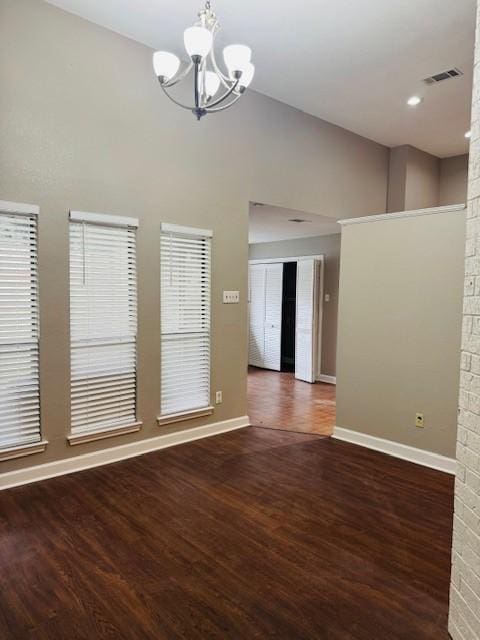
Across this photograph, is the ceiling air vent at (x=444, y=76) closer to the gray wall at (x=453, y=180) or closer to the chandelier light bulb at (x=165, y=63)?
the gray wall at (x=453, y=180)

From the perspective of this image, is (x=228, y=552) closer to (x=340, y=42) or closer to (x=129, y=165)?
(x=129, y=165)

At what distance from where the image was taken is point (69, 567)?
7.46ft

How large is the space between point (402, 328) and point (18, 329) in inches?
127

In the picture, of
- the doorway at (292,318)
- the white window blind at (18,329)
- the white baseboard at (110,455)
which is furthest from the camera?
the doorway at (292,318)

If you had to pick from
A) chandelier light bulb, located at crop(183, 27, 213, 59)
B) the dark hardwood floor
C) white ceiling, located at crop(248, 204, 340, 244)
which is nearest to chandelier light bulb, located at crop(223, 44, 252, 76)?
chandelier light bulb, located at crop(183, 27, 213, 59)

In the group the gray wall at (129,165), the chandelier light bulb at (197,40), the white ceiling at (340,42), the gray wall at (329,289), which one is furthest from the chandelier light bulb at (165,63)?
the gray wall at (329,289)

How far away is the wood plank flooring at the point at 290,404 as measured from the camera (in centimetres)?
491

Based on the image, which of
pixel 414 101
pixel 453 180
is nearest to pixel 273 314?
pixel 453 180

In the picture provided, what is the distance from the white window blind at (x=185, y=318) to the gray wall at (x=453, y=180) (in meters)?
4.43

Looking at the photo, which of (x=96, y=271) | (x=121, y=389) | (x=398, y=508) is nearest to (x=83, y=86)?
(x=96, y=271)

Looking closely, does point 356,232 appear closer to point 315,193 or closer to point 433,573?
point 315,193

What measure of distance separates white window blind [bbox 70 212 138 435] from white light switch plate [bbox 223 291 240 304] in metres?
1.04

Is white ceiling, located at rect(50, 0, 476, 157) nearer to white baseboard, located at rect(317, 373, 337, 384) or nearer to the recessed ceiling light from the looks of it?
the recessed ceiling light

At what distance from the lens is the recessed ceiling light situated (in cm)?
469
